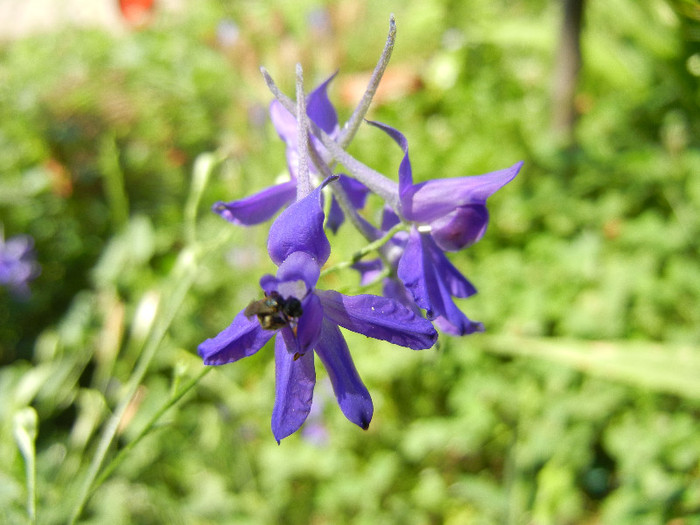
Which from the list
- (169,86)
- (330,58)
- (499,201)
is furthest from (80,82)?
(499,201)

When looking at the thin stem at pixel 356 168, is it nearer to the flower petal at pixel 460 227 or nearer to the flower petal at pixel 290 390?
the flower petal at pixel 460 227

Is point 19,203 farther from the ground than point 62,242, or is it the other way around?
point 19,203

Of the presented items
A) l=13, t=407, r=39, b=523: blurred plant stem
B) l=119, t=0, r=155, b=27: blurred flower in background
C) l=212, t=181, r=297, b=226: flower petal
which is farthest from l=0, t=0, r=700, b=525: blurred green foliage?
l=119, t=0, r=155, b=27: blurred flower in background

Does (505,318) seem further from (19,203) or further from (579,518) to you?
(19,203)

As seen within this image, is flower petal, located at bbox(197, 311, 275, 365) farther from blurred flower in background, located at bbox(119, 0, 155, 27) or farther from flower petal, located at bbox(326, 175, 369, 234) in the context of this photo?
blurred flower in background, located at bbox(119, 0, 155, 27)

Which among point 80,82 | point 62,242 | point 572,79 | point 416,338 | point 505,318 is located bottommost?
point 505,318

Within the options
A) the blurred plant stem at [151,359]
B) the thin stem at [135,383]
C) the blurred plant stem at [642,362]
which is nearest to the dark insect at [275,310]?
the blurred plant stem at [151,359]
